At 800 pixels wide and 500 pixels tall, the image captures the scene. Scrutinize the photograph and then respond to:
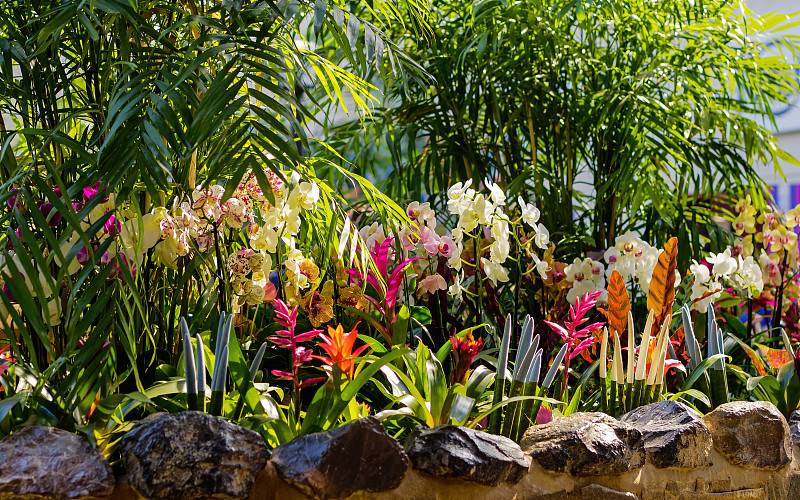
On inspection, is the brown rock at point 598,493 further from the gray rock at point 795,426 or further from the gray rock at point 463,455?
the gray rock at point 795,426

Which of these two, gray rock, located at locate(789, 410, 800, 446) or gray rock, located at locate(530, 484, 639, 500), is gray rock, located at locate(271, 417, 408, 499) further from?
gray rock, located at locate(789, 410, 800, 446)

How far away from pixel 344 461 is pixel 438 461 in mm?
145

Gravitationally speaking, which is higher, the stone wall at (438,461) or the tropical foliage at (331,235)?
the tropical foliage at (331,235)

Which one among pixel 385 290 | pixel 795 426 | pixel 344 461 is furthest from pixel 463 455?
pixel 795 426

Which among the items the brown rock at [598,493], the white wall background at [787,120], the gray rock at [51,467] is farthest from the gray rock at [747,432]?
the white wall background at [787,120]

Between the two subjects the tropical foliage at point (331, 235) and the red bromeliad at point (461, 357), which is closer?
the tropical foliage at point (331, 235)

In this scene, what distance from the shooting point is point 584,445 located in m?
1.08

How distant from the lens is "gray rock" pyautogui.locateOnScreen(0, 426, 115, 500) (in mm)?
835

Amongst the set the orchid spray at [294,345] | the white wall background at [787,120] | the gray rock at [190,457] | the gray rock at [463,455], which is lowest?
the gray rock at [463,455]

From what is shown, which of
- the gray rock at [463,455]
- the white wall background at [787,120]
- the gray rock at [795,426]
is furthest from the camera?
the white wall background at [787,120]

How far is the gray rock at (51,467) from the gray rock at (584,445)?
633 mm

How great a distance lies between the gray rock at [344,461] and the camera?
915 mm

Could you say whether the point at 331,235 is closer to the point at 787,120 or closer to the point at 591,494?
the point at 591,494

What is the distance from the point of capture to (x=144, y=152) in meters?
0.97
